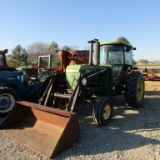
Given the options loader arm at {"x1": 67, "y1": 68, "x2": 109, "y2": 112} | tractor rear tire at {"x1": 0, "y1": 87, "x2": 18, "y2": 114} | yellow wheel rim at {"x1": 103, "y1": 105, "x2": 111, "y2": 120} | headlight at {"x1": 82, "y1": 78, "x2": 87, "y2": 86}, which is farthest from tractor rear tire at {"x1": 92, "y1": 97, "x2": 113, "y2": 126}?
tractor rear tire at {"x1": 0, "y1": 87, "x2": 18, "y2": 114}

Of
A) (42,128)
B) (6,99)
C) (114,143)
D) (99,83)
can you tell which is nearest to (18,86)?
(6,99)

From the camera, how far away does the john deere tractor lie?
5.53m

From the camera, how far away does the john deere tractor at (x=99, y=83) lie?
553 cm

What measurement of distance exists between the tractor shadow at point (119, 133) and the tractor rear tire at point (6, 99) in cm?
227

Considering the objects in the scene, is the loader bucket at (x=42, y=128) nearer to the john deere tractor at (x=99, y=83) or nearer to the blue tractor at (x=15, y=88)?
the john deere tractor at (x=99, y=83)

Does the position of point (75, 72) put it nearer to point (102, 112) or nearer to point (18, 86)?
point (102, 112)

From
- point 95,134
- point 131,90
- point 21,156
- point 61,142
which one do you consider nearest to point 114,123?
point 95,134

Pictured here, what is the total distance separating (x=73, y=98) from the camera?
17.8 feet

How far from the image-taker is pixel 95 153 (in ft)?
13.2

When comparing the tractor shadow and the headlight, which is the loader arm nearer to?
the headlight

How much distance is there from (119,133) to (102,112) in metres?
0.68

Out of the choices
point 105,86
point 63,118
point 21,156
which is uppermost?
point 105,86

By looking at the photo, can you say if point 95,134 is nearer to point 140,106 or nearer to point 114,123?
point 114,123

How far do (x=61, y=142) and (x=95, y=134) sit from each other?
119cm
